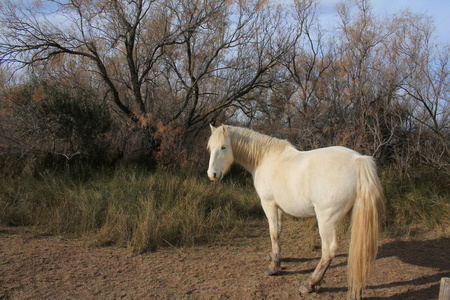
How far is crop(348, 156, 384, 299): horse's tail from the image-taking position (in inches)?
110

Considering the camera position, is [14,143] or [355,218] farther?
[14,143]

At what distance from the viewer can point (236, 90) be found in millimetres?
8750

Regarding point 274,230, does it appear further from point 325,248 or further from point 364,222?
point 364,222

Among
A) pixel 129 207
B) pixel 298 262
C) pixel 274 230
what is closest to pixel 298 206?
pixel 274 230

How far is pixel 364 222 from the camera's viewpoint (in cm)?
282

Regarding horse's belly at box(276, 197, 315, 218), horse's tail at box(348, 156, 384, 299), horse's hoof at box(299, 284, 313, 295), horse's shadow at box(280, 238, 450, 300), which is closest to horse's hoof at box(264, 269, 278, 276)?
horse's shadow at box(280, 238, 450, 300)

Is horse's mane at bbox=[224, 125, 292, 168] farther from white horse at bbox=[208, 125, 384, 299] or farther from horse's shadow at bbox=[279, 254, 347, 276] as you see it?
horse's shadow at bbox=[279, 254, 347, 276]

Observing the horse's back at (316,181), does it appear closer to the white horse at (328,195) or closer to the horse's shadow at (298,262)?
the white horse at (328,195)

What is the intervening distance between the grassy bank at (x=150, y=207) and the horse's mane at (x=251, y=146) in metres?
1.57

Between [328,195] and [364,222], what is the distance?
1.31 ft

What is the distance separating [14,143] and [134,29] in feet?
12.7

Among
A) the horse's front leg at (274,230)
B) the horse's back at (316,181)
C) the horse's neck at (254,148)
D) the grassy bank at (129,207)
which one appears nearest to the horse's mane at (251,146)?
the horse's neck at (254,148)

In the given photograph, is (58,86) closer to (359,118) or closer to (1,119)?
(1,119)

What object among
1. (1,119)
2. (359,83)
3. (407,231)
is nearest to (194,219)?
(407,231)
